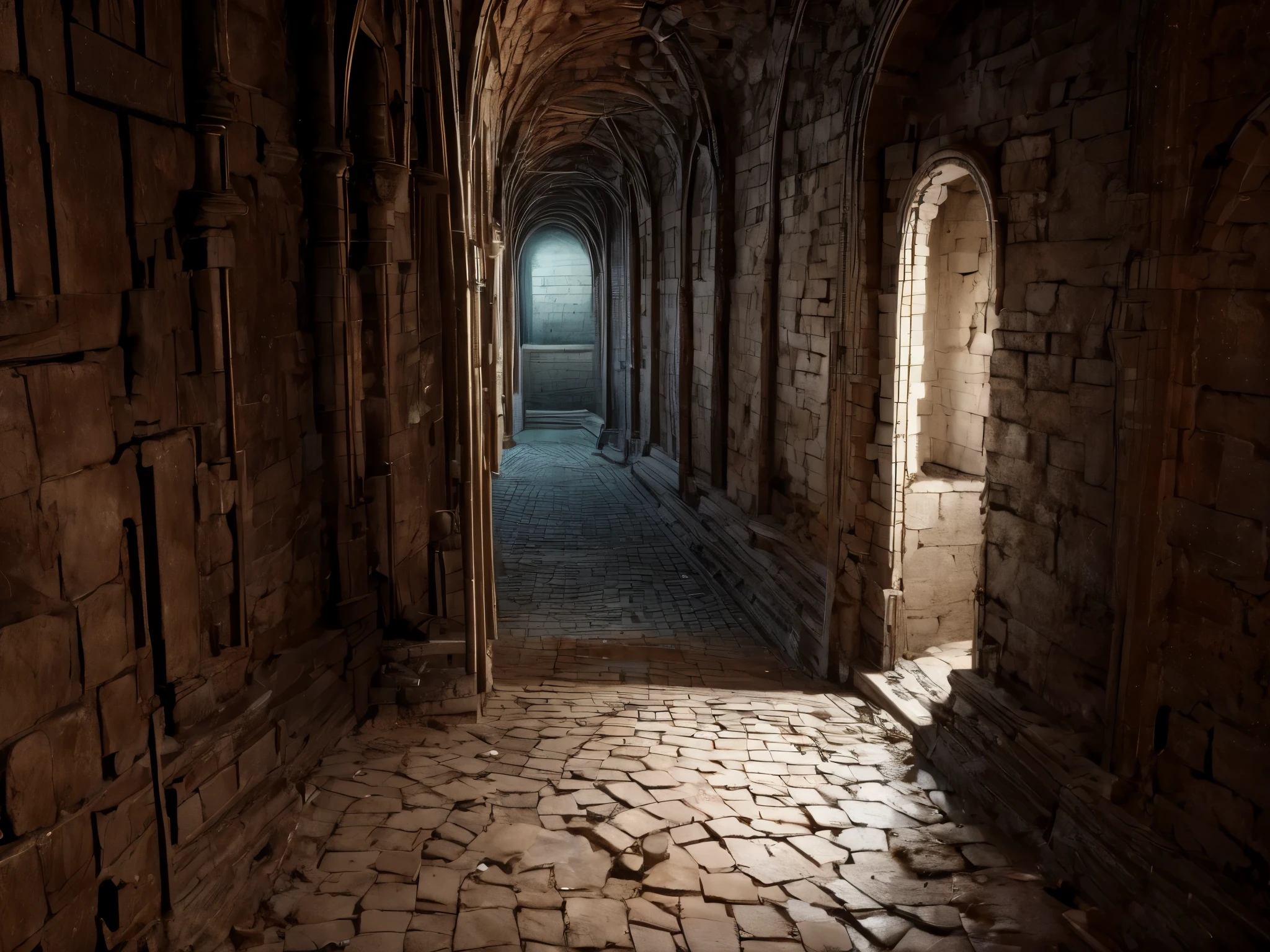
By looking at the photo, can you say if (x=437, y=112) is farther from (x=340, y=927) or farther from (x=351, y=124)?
(x=340, y=927)

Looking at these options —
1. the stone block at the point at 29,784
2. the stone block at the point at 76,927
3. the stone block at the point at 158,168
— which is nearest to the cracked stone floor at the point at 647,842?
the stone block at the point at 76,927

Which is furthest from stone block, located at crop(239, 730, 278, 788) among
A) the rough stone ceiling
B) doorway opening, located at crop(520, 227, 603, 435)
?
doorway opening, located at crop(520, 227, 603, 435)

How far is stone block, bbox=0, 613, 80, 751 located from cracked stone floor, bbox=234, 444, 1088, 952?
4.77ft

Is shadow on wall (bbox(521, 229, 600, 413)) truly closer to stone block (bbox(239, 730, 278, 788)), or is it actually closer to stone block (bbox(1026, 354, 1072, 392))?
stone block (bbox(1026, 354, 1072, 392))

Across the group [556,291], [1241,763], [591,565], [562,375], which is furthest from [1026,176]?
[556,291]

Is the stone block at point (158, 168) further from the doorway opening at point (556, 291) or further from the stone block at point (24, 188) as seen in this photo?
the doorway opening at point (556, 291)

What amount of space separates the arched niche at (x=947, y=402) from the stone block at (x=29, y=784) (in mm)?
5735

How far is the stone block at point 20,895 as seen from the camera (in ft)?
9.25

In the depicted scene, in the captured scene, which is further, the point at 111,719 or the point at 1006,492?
the point at 1006,492

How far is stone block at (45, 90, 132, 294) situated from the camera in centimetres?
308

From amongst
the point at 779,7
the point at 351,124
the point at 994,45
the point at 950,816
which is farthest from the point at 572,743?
the point at 779,7

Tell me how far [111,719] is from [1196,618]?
431 centimetres

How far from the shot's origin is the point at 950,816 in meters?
5.50

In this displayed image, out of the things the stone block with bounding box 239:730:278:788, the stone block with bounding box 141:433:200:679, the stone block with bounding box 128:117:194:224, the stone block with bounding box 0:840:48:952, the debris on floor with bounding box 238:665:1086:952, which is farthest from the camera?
the stone block with bounding box 239:730:278:788
